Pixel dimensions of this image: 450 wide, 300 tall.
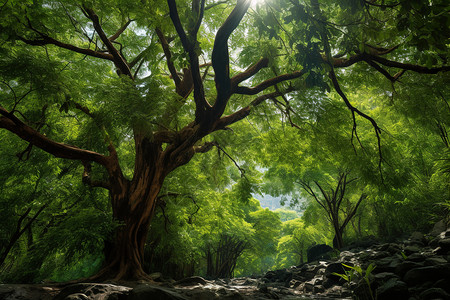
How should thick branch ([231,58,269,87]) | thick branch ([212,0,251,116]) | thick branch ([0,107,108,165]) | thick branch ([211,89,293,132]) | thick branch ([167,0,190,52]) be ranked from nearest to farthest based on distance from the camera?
thick branch ([167,0,190,52]), thick branch ([212,0,251,116]), thick branch ([0,107,108,165]), thick branch ([231,58,269,87]), thick branch ([211,89,293,132])

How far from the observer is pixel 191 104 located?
7.97 m

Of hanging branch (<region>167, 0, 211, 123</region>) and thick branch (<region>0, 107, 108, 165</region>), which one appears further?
thick branch (<region>0, 107, 108, 165</region>)

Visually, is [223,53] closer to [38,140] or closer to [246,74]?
[246,74]

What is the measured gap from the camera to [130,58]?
931 centimetres

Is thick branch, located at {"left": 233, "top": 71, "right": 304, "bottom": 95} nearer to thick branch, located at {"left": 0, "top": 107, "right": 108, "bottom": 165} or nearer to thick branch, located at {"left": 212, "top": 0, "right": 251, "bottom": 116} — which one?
thick branch, located at {"left": 212, "top": 0, "right": 251, "bottom": 116}

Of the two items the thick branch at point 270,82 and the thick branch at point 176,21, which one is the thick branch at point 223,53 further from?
the thick branch at point 176,21

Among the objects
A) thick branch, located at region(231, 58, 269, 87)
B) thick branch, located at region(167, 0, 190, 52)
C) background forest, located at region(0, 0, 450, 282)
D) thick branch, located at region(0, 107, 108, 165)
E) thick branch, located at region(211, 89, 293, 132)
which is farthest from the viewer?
thick branch, located at region(211, 89, 293, 132)

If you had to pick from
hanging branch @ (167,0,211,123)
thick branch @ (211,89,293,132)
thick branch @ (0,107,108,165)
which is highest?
thick branch @ (211,89,293,132)

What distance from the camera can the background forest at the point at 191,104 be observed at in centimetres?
339

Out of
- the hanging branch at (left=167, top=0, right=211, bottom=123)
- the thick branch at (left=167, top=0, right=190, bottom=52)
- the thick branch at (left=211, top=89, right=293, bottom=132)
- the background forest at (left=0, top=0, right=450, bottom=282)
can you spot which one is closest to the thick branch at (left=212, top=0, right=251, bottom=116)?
the background forest at (left=0, top=0, right=450, bottom=282)

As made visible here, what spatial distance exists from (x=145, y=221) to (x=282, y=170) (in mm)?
9749

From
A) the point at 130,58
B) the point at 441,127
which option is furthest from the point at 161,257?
the point at 441,127

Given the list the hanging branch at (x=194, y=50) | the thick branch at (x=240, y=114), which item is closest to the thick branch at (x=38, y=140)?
the hanging branch at (x=194, y=50)

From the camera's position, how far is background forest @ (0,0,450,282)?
3.39 m
